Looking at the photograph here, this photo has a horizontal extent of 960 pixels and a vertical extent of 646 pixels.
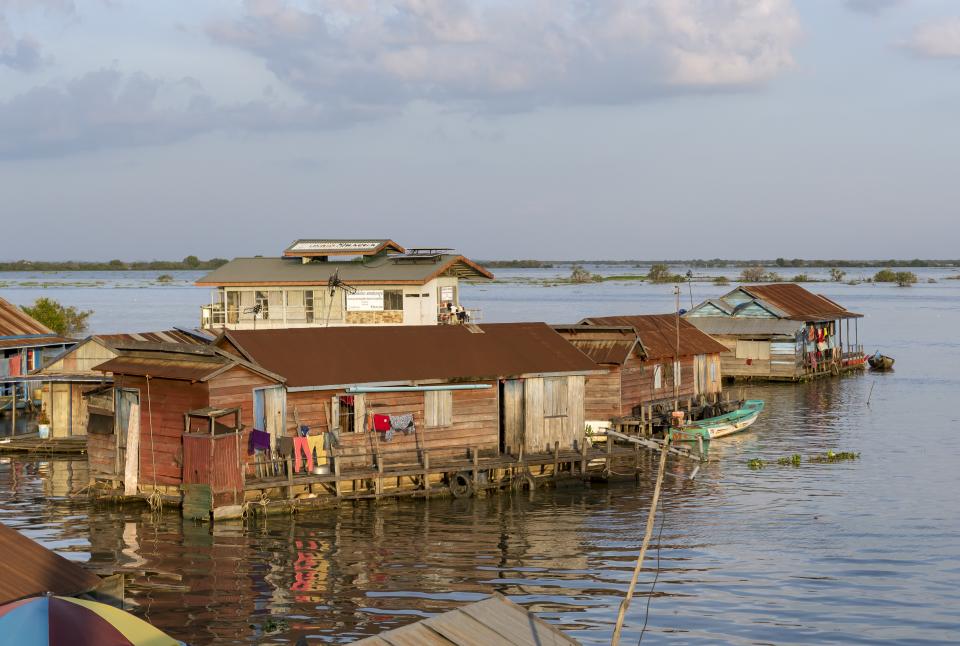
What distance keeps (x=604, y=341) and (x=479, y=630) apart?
36.0 m

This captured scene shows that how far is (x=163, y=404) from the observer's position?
111 ft

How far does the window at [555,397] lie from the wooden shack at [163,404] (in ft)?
34.4

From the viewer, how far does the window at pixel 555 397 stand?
40344mm

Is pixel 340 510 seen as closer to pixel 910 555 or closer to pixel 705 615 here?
pixel 705 615

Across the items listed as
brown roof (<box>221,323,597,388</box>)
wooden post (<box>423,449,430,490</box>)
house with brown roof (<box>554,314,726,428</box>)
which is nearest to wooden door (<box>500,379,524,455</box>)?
brown roof (<box>221,323,597,388</box>)

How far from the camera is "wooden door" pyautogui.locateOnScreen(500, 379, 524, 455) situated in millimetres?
39594

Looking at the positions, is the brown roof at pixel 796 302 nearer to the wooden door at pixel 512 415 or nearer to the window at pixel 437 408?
the wooden door at pixel 512 415

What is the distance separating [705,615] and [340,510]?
1405 centimetres

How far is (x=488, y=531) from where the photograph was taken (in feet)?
111

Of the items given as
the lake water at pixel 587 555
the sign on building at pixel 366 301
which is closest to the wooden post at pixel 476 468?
the lake water at pixel 587 555

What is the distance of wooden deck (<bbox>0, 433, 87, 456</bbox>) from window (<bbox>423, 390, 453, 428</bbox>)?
16.9m

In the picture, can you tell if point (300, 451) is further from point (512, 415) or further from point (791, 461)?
point (791, 461)

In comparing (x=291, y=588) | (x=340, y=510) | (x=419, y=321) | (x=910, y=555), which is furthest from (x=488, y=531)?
(x=419, y=321)

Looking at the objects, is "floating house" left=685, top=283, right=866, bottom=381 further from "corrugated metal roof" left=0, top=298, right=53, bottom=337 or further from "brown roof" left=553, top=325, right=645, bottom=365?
"corrugated metal roof" left=0, top=298, right=53, bottom=337
